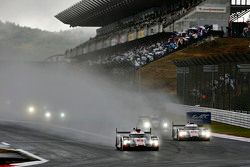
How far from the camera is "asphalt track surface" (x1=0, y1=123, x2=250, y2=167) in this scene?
22.7 metres

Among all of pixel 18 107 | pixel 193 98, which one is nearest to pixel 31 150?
pixel 193 98

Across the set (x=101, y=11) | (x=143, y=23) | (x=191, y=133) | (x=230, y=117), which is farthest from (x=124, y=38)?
(x=191, y=133)

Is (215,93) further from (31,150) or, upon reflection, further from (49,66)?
(49,66)

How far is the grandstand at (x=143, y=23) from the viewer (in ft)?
235

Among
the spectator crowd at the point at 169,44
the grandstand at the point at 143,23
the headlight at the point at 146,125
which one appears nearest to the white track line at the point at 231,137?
the headlight at the point at 146,125

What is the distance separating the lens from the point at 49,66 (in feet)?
328

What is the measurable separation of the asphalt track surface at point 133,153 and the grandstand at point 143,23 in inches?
1420

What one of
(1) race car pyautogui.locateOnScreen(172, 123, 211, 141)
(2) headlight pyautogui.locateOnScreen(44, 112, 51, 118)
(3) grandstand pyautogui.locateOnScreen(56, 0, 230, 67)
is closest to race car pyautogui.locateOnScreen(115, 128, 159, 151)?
(1) race car pyautogui.locateOnScreen(172, 123, 211, 141)

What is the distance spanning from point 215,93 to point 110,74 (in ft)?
89.1

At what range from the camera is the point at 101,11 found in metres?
104

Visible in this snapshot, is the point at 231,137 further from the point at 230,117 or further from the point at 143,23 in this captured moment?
the point at 143,23

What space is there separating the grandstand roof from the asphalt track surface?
56008 millimetres

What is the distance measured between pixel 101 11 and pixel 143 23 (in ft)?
46.9

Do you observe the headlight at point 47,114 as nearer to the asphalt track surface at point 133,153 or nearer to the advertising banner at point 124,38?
the asphalt track surface at point 133,153
